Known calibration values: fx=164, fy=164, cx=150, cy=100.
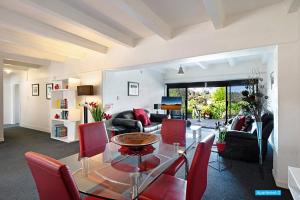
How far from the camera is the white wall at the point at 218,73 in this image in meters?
5.68

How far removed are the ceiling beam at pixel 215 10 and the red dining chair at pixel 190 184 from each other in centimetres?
165

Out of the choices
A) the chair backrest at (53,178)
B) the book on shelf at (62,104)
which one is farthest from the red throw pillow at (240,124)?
the book on shelf at (62,104)

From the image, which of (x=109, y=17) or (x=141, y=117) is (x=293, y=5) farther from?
(x=141, y=117)

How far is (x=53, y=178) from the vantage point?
35.5 inches

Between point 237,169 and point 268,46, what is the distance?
2085mm

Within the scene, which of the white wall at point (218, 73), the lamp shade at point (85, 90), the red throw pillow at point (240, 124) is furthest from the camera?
the white wall at point (218, 73)

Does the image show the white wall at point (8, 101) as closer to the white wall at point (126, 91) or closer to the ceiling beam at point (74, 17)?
the white wall at point (126, 91)

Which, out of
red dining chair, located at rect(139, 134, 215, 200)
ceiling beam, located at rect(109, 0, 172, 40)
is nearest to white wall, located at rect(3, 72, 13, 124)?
ceiling beam, located at rect(109, 0, 172, 40)

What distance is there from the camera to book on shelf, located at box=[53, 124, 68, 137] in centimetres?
498

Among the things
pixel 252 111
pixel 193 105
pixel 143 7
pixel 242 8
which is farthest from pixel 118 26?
pixel 193 105

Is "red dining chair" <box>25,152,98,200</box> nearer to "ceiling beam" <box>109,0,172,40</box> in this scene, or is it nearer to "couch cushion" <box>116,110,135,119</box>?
"ceiling beam" <box>109,0,172,40</box>

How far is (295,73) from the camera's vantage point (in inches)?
87.6

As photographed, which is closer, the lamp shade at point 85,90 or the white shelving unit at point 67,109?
the lamp shade at point 85,90

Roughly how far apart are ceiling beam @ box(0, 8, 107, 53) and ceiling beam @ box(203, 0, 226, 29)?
8.59 ft
